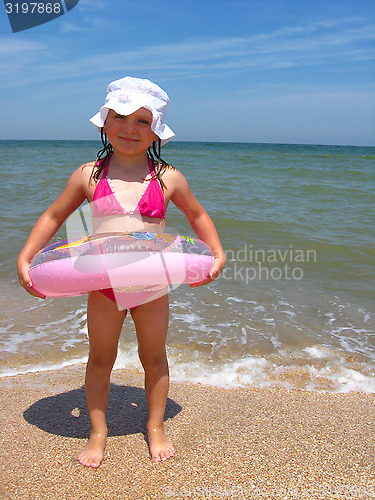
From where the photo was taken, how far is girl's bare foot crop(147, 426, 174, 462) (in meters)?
2.19

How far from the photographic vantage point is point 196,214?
2357mm

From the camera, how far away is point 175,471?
6.86 ft

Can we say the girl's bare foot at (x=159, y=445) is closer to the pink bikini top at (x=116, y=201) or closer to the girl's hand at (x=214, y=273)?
the girl's hand at (x=214, y=273)

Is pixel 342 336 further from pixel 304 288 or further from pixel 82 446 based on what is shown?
pixel 82 446

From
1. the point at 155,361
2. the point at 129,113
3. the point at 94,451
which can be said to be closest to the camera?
the point at 129,113

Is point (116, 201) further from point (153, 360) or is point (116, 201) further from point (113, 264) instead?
point (153, 360)

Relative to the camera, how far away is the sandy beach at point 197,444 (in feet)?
6.48

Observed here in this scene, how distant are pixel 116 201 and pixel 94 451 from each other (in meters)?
1.14

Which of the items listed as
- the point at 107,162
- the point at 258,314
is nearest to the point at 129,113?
the point at 107,162

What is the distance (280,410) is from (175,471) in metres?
0.83

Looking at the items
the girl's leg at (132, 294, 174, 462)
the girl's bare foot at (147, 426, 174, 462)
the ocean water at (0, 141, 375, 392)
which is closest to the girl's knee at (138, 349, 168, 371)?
the girl's leg at (132, 294, 174, 462)

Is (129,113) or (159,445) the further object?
(159,445)

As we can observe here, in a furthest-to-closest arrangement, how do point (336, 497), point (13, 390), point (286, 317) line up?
point (286, 317), point (13, 390), point (336, 497)

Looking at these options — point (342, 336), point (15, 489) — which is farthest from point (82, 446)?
point (342, 336)
